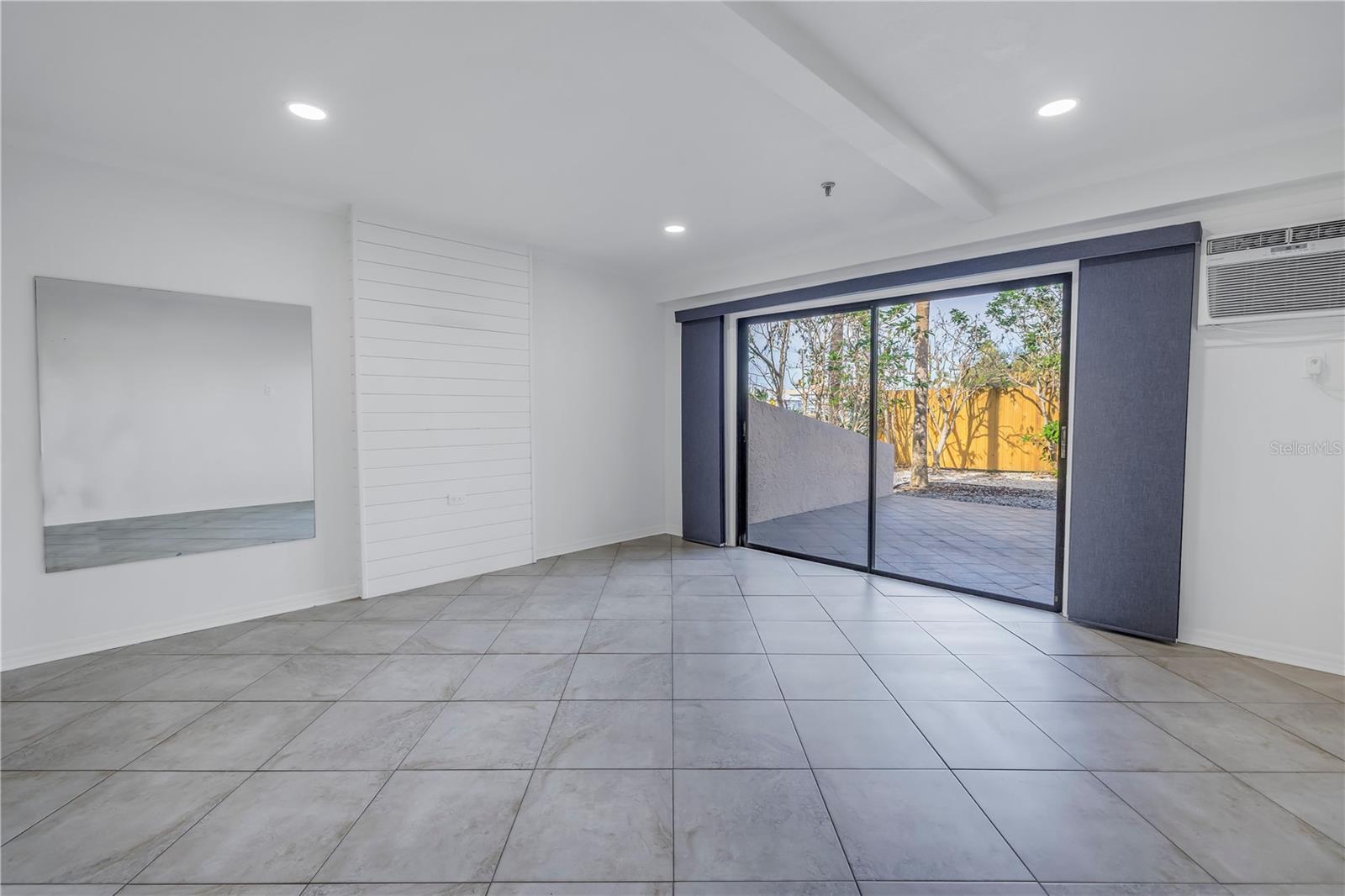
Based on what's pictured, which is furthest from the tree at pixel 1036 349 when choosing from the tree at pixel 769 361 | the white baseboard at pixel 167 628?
the white baseboard at pixel 167 628

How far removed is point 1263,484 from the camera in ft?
9.57

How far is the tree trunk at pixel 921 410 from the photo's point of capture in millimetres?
4430

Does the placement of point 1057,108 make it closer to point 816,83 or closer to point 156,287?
point 816,83

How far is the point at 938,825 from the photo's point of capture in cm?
177

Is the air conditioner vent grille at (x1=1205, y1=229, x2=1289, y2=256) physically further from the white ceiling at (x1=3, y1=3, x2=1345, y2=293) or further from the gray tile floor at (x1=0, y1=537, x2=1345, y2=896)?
the gray tile floor at (x1=0, y1=537, x2=1345, y2=896)

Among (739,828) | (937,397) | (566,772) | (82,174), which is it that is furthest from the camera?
(937,397)

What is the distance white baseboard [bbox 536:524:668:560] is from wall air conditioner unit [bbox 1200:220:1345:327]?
444 centimetres

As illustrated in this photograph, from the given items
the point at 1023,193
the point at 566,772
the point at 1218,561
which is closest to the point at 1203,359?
the point at 1218,561

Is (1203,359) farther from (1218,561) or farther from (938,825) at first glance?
(938,825)

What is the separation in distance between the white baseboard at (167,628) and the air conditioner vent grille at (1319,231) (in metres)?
5.66

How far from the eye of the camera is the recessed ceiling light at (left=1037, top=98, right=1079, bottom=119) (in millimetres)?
2393

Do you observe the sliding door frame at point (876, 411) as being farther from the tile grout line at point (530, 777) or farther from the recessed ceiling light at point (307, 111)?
the recessed ceiling light at point (307, 111)

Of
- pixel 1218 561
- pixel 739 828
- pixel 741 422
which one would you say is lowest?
pixel 739 828

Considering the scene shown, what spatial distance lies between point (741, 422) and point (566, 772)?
3834mm
